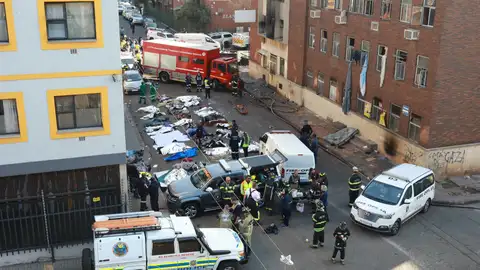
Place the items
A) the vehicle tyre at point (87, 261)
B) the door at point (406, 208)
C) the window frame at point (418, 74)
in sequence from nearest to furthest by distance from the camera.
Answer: the vehicle tyre at point (87, 261) → the door at point (406, 208) → the window frame at point (418, 74)

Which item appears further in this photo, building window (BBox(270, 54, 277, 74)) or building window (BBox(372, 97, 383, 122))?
building window (BBox(270, 54, 277, 74))

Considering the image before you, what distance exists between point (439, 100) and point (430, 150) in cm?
213

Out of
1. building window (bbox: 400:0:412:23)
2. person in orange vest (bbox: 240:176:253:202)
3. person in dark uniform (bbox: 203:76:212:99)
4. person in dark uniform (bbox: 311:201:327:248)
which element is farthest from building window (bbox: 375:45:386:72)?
person in dark uniform (bbox: 203:76:212:99)

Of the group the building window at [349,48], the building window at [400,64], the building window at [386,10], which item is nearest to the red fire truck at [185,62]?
the building window at [349,48]

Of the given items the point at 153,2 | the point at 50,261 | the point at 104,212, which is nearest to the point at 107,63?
the point at 104,212

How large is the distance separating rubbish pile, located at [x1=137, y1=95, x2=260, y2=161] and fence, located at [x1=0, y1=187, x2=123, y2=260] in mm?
7884

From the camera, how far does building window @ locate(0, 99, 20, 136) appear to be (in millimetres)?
15172

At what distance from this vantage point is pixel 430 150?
22.0 metres

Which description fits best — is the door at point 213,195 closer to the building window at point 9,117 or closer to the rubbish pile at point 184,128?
the rubbish pile at point 184,128

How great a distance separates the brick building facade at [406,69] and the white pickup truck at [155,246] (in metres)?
11.7

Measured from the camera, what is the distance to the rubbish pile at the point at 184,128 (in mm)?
24562

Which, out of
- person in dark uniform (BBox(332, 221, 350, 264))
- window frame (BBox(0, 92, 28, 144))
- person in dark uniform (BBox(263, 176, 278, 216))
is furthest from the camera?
person in dark uniform (BBox(263, 176, 278, 216))

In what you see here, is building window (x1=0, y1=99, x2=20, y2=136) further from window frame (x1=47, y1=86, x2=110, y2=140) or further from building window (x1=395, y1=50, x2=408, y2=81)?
building window (x1=395, y1=50, x2=408, y2=81)

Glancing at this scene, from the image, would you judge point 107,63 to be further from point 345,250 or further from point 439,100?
point 439,100
